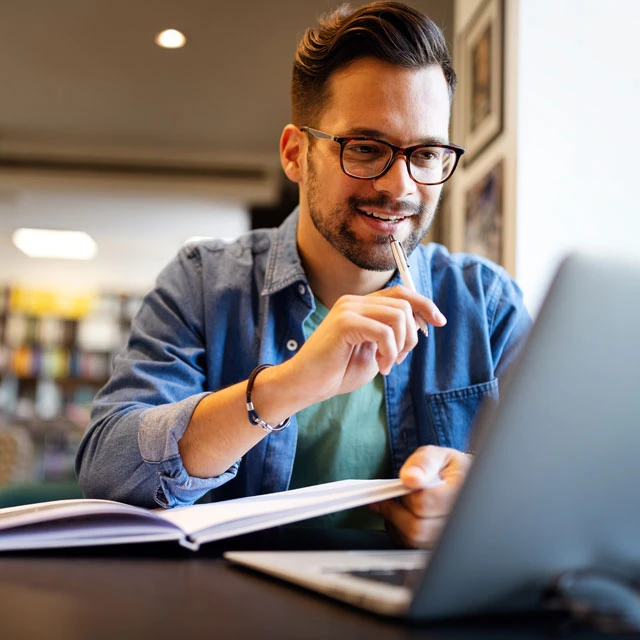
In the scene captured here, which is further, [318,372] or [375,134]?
[375,134]

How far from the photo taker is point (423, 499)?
2.06ft

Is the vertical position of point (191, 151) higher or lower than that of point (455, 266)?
higher

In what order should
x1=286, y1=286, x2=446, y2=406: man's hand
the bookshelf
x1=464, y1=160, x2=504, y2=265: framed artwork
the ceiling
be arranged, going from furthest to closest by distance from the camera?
the bookshelf → the ceiling → x1=464, y1=160, x2=504, y2=265: framed artwork → x1=286, y1=286, x2=446, y2=406: man's hand

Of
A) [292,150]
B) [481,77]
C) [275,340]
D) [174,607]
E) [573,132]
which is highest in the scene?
[481,77]

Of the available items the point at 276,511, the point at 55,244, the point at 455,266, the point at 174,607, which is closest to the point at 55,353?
the point at 55,244

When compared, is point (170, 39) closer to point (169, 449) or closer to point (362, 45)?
point (362, 45)

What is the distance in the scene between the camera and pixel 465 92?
7.52 ft

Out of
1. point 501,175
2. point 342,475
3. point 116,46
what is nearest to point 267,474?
point 342,475

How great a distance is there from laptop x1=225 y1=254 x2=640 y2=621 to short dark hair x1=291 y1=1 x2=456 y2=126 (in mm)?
823

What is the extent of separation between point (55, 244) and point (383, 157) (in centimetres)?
674

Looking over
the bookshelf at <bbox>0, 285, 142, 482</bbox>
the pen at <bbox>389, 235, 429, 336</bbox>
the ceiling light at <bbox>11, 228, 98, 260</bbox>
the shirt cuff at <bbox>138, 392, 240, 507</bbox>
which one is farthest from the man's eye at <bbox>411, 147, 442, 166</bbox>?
the bookshelf at <bbox>0, 285, 142, 482</bbox>

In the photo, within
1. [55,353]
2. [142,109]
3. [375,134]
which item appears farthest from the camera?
[55,353]

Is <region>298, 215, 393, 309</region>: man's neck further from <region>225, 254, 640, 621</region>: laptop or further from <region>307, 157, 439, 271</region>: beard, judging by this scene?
<region>225, 254, 640, 621</region>: laptop

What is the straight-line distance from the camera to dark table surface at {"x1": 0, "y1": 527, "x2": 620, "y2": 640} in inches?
14.8
